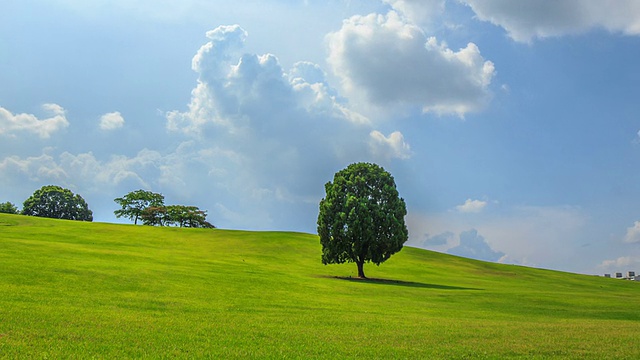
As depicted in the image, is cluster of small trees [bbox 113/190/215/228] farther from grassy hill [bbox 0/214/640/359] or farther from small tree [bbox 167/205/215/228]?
grassy hill [bbox 0/214/640/359]

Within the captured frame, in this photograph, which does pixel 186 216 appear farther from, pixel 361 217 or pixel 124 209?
pixel 361 217

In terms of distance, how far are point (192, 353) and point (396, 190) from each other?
2292 inches

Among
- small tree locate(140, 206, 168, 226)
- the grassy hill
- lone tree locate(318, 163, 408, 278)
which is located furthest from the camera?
small tree locate(140, 206, 168, 226)

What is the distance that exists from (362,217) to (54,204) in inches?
5731

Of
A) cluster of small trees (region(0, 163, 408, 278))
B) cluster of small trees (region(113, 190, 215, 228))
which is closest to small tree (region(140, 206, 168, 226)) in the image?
cluster of small trees (region(113, 190, 215, 228))

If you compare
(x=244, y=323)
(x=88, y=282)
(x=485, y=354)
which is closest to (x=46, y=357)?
(x=244, y=323)

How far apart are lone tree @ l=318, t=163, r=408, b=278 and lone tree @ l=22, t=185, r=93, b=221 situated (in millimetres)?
136270

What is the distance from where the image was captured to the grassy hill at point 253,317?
1923 cm

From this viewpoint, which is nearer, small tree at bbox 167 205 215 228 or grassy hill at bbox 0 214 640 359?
grassy hill at bbox 0 214 640 359

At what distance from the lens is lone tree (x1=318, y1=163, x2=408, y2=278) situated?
231 feet

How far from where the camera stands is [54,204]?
568ft

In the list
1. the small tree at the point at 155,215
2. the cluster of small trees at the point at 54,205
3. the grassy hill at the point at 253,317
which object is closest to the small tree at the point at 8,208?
the cluster of small trees at the point at 54,205

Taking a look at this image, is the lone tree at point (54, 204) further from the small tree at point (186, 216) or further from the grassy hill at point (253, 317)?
the grassy hill at point (253, 317)

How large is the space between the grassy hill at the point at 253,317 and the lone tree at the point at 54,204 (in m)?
130
